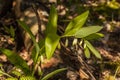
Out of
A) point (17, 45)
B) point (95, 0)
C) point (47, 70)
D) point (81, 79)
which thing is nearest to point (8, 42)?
point (17, 45)

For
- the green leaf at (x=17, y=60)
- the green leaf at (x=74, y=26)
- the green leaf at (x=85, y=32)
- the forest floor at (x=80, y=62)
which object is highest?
the green leaf at (x=74, y=26)

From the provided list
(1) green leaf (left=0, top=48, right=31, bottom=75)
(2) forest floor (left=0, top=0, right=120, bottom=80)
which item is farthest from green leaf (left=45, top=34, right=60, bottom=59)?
(2) forest floor (left=0, top=0, right=120, bottom=80)

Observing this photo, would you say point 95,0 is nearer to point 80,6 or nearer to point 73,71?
point 80,6

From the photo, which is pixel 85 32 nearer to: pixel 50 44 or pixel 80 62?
pixel 50 44

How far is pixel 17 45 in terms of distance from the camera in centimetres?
348

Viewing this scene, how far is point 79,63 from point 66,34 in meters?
1.05

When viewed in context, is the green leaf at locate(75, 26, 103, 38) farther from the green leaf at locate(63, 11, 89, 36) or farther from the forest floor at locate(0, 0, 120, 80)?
the forest floor at locate(0, 0, 120, 80)

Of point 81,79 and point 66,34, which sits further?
point 81,79

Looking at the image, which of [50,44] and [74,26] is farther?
[74,26]

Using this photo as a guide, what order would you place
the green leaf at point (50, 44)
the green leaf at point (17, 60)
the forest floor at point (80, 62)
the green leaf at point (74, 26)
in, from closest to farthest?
the green leaf at point (50, 44), the green leaf at point (74, 26), the green leaf at point (17, 60), the forest floor at point (80, 62)

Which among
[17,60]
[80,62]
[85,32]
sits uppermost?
[85,32]

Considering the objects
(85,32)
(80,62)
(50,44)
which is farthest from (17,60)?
(80,62)

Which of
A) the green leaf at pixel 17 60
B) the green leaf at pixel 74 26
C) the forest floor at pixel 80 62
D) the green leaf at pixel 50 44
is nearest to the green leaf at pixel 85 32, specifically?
the green leaf at pixel 74 26

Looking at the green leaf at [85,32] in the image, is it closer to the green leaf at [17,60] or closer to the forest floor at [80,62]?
the forest floor at [80,62]
